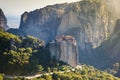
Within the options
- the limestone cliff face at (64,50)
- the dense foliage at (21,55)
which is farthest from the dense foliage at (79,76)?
the limestone cliff face at (64,50)

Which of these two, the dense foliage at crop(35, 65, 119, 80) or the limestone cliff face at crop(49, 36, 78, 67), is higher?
the limestone cliff face at crop(49, 36, 78, 67)

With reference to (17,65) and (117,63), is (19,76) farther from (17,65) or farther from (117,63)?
(117,63)

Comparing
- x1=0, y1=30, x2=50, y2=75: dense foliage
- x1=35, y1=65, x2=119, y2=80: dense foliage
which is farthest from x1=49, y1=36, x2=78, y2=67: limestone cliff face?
x1=35, y1=65, x2=119, y2=80: dense foliage

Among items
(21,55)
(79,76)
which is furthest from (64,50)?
(21,55)

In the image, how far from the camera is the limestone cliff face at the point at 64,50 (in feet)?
421

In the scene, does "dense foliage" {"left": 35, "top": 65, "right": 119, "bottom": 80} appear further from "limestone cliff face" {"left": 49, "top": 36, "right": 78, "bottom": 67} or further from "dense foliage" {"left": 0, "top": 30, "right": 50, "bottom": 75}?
"limestone cliff face" {"left": 49, "top": 36, "right": 78, "bottom": 67}

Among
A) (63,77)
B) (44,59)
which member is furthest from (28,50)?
(63,77)

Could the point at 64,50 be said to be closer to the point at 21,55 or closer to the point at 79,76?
the point at 79,76

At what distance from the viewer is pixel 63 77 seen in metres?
114

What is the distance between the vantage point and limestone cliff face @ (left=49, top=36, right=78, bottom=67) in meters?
128

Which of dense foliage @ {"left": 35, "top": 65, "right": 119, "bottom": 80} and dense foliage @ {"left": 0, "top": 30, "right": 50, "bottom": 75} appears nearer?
dense foliage @ {"left": 0, "top": 30, "right": 50, "bottom": 75}

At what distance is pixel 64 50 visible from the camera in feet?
431

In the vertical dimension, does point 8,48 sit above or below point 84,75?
above

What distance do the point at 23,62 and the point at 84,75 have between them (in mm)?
19278
